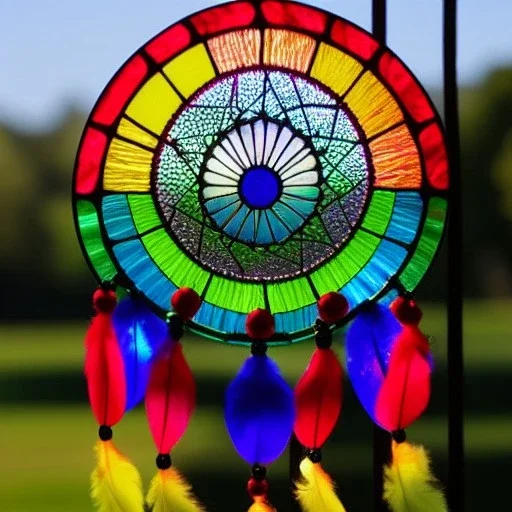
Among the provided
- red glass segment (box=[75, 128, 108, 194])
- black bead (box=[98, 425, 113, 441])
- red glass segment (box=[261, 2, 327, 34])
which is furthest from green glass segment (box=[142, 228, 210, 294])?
red glass segment (box=[261, 2, 327, 34])

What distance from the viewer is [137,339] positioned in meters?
1.17

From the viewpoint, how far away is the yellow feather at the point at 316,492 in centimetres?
115

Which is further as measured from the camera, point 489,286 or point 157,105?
point 489,286

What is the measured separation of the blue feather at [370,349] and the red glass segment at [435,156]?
180mm

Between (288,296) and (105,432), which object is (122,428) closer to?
(105,432)

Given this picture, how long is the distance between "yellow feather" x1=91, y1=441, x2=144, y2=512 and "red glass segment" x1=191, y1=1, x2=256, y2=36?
1.81 feet

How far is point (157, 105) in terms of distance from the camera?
117cm

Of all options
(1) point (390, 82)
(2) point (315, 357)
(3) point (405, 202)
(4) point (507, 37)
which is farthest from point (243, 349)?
(4) point (507, 37)

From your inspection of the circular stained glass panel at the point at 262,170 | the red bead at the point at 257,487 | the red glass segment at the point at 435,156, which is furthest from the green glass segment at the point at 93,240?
the red glass segment at the point at 435,156

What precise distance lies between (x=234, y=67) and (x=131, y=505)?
58 centimetres

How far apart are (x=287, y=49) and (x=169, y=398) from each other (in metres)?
0.47

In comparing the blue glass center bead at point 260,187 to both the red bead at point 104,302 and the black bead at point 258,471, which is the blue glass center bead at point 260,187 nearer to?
the red bead at point 104,302

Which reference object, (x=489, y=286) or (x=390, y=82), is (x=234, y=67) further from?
(x=489, y=286)

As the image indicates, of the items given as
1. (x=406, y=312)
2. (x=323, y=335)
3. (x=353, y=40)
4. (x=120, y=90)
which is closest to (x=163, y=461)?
(x=323, y=335)
